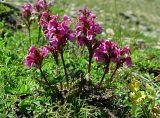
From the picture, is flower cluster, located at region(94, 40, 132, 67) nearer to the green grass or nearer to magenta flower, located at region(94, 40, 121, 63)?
magenta flower, located at region(94, 40, 121, 63)

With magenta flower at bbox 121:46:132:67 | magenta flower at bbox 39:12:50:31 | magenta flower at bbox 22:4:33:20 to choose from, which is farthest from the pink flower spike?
magenta flower at bbox 22:4:33:20

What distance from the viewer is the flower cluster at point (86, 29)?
481 cm

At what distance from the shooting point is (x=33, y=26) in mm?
8852

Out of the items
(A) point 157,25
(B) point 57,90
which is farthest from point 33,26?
(A) point 157,25

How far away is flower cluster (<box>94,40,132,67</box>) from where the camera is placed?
487 centimetres

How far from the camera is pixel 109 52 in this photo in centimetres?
490

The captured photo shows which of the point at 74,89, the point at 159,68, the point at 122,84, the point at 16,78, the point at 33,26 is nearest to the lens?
the point at 74,89

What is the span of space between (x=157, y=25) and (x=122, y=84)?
1326cm

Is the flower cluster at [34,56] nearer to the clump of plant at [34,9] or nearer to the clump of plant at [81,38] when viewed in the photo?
the clump of plant at [81,38]

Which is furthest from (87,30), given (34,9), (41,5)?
(34,9)

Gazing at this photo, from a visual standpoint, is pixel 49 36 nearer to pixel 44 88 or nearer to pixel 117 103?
pixel 44 88

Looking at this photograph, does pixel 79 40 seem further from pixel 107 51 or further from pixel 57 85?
pixel 57 85

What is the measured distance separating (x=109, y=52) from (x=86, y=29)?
0.38 meters

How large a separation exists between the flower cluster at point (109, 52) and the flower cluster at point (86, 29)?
14cm
